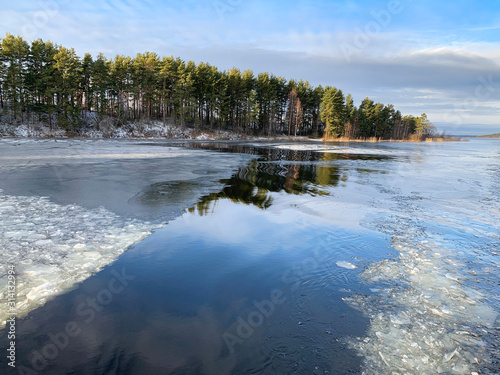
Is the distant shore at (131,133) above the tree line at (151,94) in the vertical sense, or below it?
below

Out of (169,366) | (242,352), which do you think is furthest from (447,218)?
(169,366)

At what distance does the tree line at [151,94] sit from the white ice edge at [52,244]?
158ft

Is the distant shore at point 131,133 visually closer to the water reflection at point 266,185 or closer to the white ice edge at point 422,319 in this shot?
the water reflection at point 266,185

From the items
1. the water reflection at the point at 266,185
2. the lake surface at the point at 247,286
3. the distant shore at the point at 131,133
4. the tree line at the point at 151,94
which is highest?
the tree line at the point at 151,94

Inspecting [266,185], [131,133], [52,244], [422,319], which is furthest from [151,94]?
[422,319]

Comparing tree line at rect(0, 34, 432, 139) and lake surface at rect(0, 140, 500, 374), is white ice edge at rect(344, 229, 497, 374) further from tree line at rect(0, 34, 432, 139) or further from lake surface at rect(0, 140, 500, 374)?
tree line at rect(0, 34, 432, 139)

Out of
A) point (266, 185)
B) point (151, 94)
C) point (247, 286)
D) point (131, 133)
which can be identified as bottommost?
point (247, 286)

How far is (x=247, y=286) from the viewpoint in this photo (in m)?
4.47

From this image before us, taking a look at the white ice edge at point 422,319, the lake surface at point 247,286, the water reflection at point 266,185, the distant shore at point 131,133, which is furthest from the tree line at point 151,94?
the white ice edge at point 422,319

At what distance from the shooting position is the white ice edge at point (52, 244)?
414 cm

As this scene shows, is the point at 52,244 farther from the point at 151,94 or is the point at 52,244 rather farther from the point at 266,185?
the point at 151,94

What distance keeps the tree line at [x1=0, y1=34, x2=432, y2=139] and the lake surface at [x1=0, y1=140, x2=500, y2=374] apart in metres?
48.0

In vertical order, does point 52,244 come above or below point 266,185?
below

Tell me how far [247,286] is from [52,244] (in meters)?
3.90
